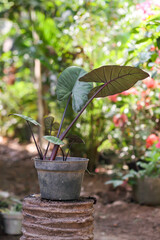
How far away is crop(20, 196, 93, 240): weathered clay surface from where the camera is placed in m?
1.76

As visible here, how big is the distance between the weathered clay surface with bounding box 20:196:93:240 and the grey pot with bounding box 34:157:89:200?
52mm

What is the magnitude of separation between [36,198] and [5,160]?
4279mm

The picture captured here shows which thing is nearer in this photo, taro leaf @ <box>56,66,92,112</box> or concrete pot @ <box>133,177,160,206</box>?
taro leaf @ <box>56,66,92,112</box>

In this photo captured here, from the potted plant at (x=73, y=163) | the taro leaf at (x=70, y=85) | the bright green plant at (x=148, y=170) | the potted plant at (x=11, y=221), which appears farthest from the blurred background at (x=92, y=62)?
the potted plant at (x=73, y=163)

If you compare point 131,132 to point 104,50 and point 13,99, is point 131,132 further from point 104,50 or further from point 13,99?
point 13,99

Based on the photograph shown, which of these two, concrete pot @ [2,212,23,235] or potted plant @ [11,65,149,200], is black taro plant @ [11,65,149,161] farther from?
concrete pot @ [2,212,23,235]

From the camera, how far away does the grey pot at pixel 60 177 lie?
5.98 feet

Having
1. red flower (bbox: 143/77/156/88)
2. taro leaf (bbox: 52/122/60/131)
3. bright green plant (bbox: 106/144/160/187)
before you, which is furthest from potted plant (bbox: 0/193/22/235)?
red flower (bbox: 143/77/156/88)

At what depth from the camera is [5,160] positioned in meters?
6.07

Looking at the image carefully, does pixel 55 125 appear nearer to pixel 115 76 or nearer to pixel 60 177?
pixel 60 177

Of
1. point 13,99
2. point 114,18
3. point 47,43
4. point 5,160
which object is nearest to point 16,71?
point 13,99

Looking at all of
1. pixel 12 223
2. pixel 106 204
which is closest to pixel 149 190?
pixel 106 204

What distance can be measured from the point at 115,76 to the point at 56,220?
0.86m

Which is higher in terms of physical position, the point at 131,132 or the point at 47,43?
the point at 47,43
